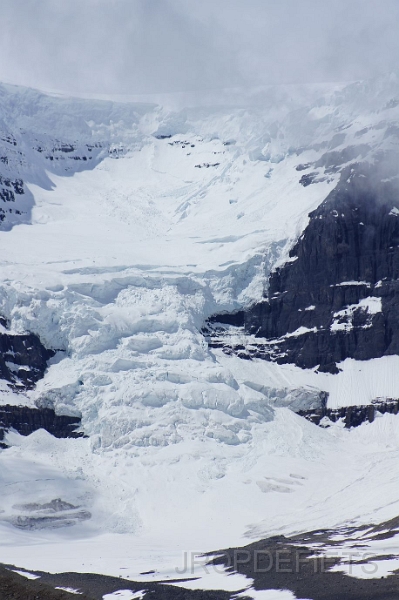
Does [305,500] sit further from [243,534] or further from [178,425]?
[178,425]

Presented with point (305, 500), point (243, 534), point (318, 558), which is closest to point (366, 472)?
point (305, 500)

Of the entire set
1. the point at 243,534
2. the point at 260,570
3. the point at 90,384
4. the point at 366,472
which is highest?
the point at 90,384

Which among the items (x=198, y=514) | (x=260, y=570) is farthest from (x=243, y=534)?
(x=260, y=570)

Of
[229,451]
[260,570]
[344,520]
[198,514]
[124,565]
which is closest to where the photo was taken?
[260,570]

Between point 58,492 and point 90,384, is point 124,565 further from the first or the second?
point 90,384

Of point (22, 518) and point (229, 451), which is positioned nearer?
point (22, 518)

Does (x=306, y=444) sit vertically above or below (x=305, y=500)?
above

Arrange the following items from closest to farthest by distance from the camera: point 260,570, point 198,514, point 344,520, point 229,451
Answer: point 260,570 < point 344,520 < point 198,514 < point 229,451
